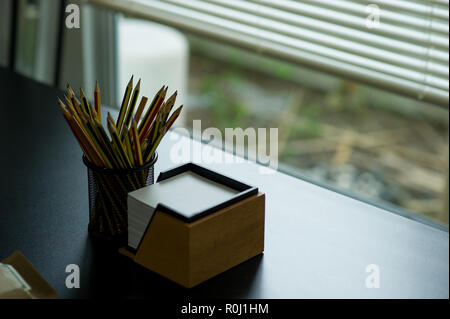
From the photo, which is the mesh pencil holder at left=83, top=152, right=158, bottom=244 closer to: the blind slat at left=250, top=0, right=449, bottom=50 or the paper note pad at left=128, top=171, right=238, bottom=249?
the paper note pad at left=128, top=171, right=238, bottom=249

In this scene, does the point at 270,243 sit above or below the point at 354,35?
below

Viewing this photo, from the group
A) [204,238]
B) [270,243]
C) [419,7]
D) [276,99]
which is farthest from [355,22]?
[276,99]

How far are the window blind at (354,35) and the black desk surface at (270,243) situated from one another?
53 centimetres

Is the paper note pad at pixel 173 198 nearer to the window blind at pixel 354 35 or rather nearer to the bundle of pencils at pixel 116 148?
the bundle of pencils at pixel 116 148

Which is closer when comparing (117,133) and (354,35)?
(117,133)

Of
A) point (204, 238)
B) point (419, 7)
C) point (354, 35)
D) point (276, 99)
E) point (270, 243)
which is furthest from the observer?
point (276, 99)

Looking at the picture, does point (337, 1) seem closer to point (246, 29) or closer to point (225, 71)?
point (246, 29)

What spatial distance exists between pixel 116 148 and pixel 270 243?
25cm

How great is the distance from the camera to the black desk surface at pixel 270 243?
814mm

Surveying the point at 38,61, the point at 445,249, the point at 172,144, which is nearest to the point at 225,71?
the point at 38,61

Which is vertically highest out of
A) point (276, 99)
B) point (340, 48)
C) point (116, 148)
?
point (276, 99)

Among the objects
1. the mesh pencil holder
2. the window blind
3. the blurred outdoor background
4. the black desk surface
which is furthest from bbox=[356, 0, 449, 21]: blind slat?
the mesh pencil holder

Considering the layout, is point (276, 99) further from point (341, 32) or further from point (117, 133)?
point (117, 133)

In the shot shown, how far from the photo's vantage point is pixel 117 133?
0.84 m
